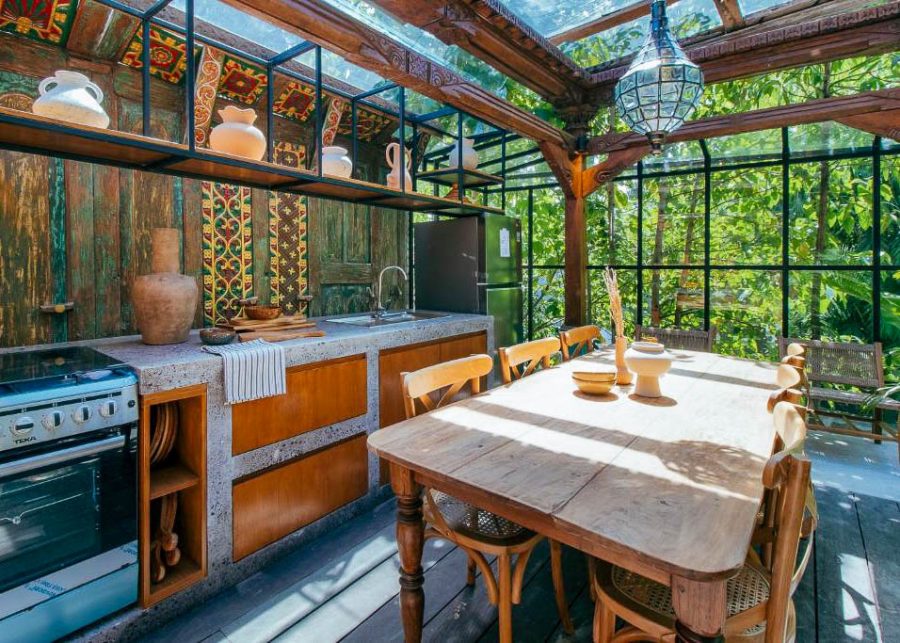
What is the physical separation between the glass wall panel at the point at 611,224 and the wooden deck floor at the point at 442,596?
3.23m

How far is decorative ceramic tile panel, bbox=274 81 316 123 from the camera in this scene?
10.4 feet

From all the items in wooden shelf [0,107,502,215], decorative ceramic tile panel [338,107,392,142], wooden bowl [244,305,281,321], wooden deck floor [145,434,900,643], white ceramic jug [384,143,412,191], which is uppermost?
decorative ceramic tile panel [338,107,392,142]

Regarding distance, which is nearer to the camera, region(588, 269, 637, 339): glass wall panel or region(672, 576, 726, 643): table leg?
region(672, 576, 726, 643): table leg

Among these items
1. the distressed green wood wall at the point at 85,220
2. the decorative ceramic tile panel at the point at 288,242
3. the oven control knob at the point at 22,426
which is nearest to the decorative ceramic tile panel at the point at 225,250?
the distressed green wood wall at the point at 85,220

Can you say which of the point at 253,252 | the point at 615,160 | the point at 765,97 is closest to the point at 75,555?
the point at 253,252

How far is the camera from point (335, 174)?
277 centimetres

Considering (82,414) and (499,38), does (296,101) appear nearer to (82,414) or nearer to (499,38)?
(499,38)

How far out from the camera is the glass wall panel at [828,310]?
450 centimetres

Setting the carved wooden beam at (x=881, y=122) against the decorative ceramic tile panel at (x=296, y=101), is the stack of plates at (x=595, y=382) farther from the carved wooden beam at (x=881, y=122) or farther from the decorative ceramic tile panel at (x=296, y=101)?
the decorative ceramic tile panel at (x=296, y=101)

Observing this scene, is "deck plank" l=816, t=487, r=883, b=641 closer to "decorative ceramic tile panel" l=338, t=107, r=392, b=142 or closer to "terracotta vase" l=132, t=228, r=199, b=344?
"terracotta vase" l=132, t=228, r=199, b=344

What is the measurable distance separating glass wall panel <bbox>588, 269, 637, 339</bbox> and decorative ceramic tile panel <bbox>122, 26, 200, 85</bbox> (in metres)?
4.13

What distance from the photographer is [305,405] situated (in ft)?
7.58

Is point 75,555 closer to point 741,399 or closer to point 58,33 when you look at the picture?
point 58,33

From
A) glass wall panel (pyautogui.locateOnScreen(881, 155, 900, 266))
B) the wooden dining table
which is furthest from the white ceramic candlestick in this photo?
glass wall panel (pyautogui.locateOnScreen(881, 155, 900, 266))
